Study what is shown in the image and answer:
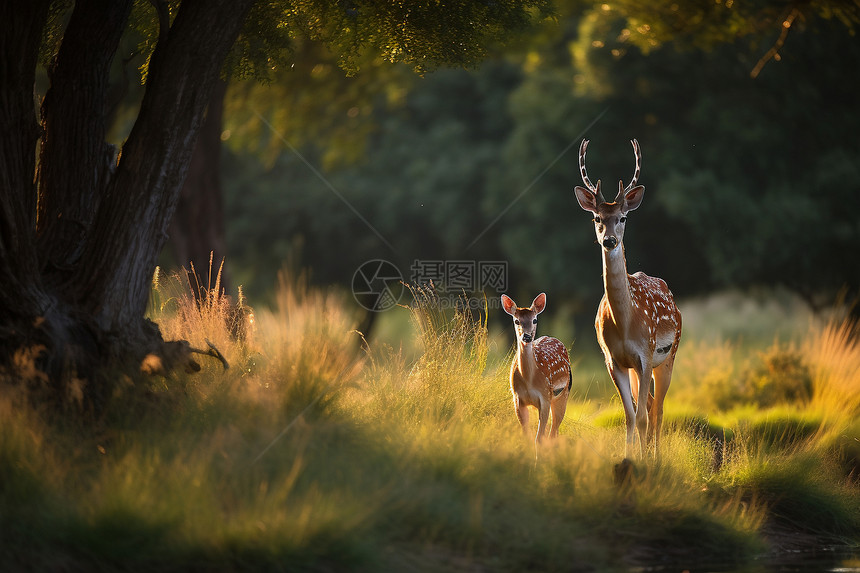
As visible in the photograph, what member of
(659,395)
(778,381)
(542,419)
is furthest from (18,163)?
(778,381)

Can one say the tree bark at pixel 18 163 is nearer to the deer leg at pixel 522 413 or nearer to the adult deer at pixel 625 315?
the deer leg at pixel 522 413

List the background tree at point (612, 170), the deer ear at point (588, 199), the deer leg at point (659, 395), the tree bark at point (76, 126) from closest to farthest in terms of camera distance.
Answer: the deer ear at point (588, 199)
the tree bark at point (76, 126)
the deer leg at point (659, 395)
the background tree at point (612, 170)

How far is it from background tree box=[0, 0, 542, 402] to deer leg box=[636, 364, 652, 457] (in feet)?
12.5

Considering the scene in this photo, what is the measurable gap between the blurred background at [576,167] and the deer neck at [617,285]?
23.1 ft

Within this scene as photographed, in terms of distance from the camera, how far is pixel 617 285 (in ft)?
25.6

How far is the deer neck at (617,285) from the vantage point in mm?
7789

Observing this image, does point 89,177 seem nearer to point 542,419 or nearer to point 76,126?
point 76,126

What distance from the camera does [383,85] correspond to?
1792cm

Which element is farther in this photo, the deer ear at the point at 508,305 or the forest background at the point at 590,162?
the forest background at the point at 590,162

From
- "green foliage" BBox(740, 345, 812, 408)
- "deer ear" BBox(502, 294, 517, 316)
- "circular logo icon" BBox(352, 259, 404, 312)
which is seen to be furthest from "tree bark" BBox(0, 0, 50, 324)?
"circular logo icon" BBox(352, 259, 404, 312)

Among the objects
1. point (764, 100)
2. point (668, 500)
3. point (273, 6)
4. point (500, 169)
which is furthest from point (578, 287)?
point (668, 500)

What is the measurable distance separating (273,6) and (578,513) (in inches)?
230

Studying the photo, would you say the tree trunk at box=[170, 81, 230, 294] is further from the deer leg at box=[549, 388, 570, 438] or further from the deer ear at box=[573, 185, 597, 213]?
the deer ear at box=[573, 185, 597, 213]

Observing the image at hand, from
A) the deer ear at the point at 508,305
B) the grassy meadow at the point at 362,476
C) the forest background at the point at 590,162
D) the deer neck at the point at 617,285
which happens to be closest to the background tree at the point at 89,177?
the grassy meadow at the point at 362,476
